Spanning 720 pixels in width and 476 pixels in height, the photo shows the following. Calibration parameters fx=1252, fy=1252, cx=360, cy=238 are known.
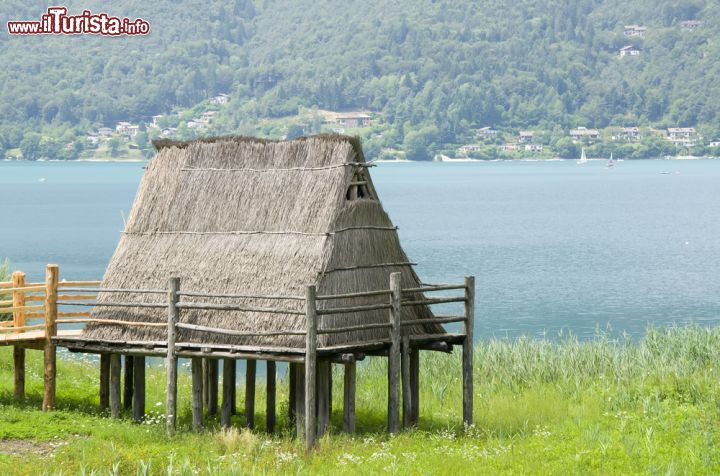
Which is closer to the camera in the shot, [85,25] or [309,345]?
[309,345]

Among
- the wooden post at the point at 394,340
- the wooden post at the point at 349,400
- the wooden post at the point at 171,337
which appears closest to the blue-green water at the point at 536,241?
the wooden post at the point at 394,340

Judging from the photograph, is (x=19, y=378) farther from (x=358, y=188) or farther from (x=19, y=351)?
(x=358, y=188)

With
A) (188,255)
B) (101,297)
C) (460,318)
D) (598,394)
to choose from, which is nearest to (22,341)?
(101,297)

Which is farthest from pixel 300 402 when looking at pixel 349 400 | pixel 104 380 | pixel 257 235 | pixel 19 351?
pixel 19 351

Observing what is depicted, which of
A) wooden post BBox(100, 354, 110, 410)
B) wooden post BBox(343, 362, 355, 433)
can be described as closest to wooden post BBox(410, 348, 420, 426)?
wooden post BBox(343, 362, 355, 433)

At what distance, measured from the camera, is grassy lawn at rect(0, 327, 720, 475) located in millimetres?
17641

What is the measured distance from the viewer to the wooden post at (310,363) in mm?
18391

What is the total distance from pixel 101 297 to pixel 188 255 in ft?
5.97

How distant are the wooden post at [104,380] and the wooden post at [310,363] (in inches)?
206

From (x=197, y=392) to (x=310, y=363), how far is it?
9.32ft

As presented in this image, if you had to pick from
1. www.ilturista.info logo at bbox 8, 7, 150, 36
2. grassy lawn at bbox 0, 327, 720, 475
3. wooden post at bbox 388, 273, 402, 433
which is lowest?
grassy lawn at bbox 0, 327, 720, 475

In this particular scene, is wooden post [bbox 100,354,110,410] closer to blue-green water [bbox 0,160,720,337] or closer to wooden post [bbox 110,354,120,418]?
wooden post [bbox 110,354,120,418]

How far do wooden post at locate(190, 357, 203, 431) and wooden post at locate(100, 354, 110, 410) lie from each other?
99.5 inches

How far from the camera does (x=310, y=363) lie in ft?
60.4
